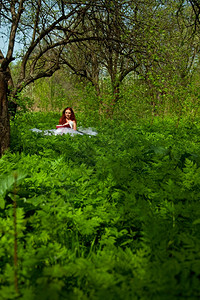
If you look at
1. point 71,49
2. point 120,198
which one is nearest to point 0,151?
point 120,198

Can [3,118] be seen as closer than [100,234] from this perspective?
No

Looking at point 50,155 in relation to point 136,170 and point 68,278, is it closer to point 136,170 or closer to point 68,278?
point 136,170

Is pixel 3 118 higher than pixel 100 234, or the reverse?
pixel 3 118

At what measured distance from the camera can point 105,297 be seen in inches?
43.8

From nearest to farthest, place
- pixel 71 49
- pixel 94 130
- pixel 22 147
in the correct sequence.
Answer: pixel 22 147
pixel 94 130
pixel 71 49

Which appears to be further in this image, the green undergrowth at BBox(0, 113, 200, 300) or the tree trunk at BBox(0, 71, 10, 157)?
the tree trunk at BBox(0, 71, 10, 157)

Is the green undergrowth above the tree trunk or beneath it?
beneath

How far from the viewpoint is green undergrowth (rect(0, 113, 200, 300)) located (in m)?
1.23

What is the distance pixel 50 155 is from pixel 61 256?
2.56m

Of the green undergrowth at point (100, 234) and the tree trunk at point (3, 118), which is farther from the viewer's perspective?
the tree trunk at point (3, 118)

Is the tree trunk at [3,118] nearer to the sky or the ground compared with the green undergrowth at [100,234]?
nearer to the sky

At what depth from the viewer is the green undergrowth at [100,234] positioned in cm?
123

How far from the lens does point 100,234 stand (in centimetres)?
216

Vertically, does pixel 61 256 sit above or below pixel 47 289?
below
